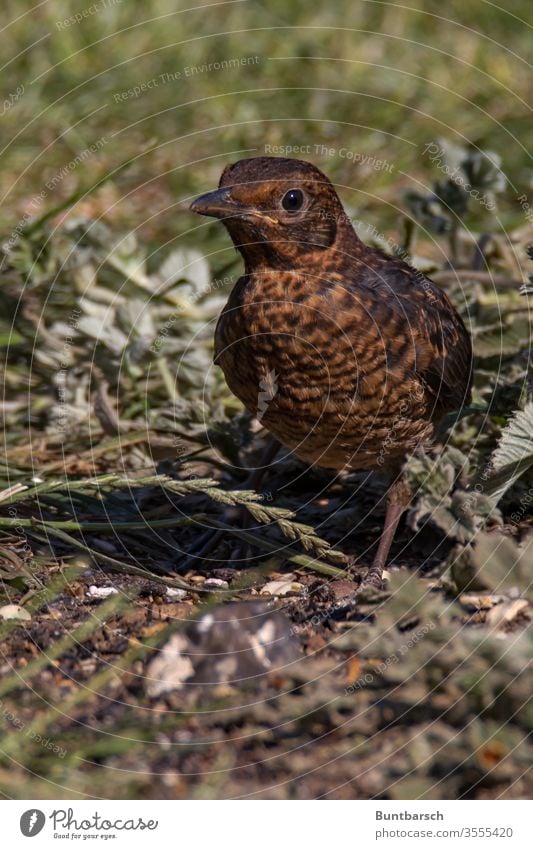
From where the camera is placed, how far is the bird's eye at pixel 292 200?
4.04 meters

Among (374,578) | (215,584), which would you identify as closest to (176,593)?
(215,584)

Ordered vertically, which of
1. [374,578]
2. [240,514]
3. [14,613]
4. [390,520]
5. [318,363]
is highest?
[318,363]

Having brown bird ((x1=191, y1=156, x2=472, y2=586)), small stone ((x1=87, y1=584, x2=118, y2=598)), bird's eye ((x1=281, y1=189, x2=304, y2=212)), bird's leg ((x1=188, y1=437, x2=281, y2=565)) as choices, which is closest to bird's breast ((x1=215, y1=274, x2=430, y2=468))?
brown bird ((x1=191, y1=156, x2=472, y2=586))

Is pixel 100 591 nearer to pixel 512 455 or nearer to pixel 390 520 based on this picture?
pixel 390 520

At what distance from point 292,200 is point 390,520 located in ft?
3.89

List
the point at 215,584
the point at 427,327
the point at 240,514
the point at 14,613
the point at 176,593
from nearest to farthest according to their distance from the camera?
the point at 14,613 < the point at 176,593 < the point at 215,584 < the point at 427,327 < the point at 240,514

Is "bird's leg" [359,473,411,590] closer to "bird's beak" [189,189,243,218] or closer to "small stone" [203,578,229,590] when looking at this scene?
"small stone" [203,578,229,590]

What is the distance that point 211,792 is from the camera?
2.95m

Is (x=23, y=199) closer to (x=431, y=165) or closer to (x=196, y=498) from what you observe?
(x=431, y=165)

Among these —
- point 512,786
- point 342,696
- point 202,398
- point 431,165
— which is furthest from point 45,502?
point 431,165

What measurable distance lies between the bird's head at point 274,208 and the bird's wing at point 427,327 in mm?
255

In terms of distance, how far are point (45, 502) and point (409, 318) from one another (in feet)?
4.89

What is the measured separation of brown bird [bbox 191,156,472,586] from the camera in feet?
13.3

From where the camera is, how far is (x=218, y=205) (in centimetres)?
392
